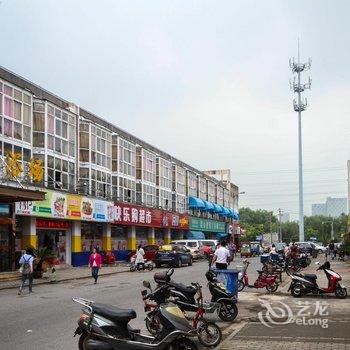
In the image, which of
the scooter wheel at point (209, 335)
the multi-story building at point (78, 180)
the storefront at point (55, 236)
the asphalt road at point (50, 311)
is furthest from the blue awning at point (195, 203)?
the scooter wheel at point (209, 335)

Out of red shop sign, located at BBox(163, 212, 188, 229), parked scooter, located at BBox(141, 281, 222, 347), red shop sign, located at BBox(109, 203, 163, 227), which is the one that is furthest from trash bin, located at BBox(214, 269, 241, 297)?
red shop sign, located at BBox(163, 212, 188, 229)

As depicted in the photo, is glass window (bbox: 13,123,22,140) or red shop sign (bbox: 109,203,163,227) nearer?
glass window (bbox: 13,123,22,140)

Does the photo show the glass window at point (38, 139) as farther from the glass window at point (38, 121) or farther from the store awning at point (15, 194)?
the store awning at point (15, 194)

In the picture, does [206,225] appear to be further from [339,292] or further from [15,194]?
[339,292]

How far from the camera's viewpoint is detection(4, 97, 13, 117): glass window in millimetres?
27641

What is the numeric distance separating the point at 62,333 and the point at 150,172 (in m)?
42.0

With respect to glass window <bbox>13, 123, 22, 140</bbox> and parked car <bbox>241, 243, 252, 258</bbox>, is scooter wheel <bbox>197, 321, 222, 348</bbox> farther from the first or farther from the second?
parked car <bbox>241, 243, 252, 258</bbox>

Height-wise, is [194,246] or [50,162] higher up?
[50,162]

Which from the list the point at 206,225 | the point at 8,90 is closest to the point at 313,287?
the point at 8,90

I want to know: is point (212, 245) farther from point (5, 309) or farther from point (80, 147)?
point (5, 309)

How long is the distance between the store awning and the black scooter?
51.6ft

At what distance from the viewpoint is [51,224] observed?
108 ft

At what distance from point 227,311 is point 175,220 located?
45.2 m

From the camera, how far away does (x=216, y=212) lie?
77.1 m
